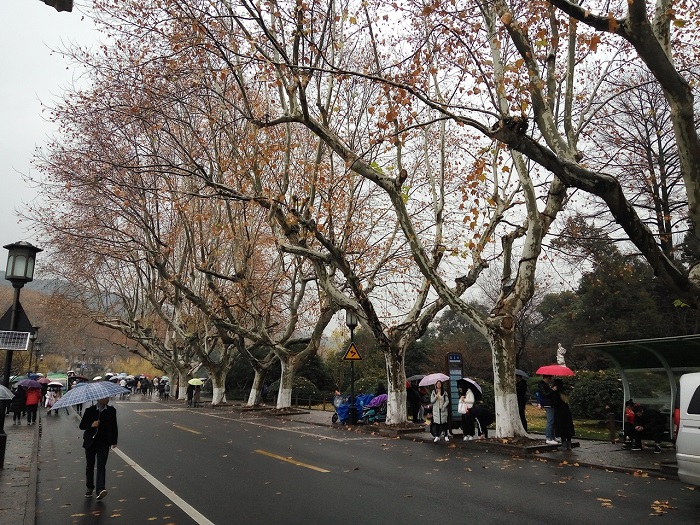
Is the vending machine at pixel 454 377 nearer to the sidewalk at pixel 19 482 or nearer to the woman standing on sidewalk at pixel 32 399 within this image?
the sidewalk at pixel 19 482

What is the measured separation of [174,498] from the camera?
799 centimetres

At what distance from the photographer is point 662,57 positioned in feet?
22.8

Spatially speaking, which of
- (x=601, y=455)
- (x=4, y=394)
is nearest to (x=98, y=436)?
(x=4, y=394)

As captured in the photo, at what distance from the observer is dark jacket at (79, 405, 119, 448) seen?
327 inches

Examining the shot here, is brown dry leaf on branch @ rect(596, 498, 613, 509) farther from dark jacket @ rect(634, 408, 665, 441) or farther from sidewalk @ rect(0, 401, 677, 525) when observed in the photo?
dark jacket @ rect(634, 408, 665, 441)

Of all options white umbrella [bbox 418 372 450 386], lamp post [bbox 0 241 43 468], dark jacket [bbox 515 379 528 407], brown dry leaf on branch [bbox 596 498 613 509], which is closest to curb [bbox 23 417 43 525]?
lamp post [bbox 0 241 43 468]

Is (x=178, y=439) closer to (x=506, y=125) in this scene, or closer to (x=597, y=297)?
(x=506, y=125)

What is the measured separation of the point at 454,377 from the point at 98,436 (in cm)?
1106

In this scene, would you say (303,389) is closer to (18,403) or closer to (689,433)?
(18,403)

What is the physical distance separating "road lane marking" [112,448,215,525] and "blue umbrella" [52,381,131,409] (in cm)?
177

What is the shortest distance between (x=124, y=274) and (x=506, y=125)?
45259 millimetres

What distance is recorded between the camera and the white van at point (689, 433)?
23.9ft

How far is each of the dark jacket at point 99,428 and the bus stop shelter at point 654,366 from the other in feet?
33.4

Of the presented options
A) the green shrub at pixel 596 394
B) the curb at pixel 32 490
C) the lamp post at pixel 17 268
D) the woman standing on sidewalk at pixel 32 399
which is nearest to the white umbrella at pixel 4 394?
the lamp post at pixel 17 268
